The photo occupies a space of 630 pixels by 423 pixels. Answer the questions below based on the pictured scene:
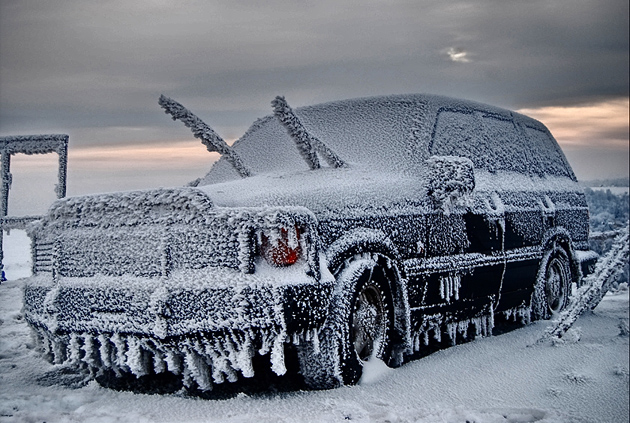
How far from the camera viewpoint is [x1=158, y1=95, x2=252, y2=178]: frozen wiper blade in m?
3.98

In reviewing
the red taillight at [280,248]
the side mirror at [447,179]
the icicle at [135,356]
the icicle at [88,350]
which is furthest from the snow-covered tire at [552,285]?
the icicle at [88,350]

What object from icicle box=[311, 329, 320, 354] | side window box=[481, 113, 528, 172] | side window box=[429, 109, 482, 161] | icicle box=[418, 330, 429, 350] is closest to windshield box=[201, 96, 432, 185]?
side window box=[429, 109, 482, 161]

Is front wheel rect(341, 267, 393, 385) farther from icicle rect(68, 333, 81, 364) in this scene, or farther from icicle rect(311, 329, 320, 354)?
icicle rect(68, 333, 81, 364)

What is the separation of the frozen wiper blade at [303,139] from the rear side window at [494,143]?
708 millimetres

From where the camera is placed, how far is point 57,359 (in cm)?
341

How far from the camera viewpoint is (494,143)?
16.8ft

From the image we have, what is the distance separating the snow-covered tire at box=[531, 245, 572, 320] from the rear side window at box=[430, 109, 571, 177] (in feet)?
2.46

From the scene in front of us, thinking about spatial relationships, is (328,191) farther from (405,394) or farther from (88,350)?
(88,350)

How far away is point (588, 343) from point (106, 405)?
11.0 ft

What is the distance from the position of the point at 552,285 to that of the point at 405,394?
2.77 metres

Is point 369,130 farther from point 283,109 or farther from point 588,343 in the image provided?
point 588,343

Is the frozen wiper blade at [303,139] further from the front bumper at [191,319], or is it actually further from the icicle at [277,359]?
the icicle at [277,359]

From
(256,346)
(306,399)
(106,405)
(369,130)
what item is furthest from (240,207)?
(369,130)

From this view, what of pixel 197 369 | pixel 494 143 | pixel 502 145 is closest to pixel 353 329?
pixel 197 369
